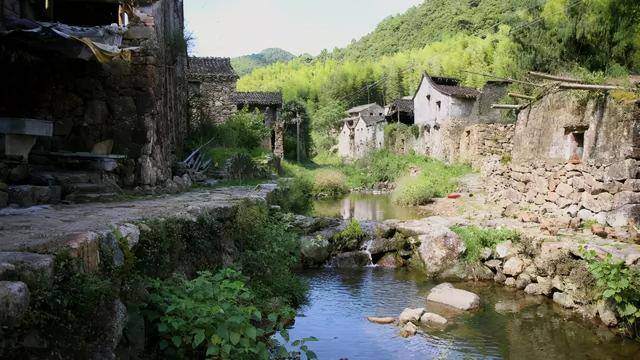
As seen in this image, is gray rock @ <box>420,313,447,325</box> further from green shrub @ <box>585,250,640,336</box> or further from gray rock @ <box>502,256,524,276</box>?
gray rock @ <box>502,256,524,276</box>

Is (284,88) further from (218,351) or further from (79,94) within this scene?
(218,351)

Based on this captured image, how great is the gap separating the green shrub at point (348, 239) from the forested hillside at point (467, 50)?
6641mm

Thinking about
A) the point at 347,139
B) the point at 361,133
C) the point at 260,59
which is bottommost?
the point at 347,139

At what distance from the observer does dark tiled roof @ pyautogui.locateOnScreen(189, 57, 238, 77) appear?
25.8 meters

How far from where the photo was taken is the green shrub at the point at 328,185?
85.5 ft

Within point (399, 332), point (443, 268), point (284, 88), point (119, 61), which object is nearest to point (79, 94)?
point (119, 61)

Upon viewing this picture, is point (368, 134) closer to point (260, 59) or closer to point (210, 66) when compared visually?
point (210, 66)

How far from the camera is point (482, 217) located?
14227 millimetres

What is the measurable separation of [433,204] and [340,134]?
33617 mm

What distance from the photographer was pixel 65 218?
480 centimetres

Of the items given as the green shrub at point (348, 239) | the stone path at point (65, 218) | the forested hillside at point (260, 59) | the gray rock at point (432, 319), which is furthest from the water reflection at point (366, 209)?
the forested hillside at point (260, 59)

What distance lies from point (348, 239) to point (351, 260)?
740 mm

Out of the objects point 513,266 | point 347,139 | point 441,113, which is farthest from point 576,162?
point 347,139

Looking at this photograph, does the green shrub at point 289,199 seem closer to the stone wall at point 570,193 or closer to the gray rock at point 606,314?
the stone wall at point 570,193
